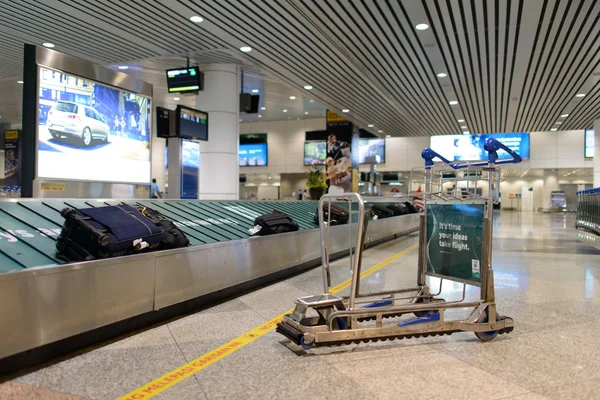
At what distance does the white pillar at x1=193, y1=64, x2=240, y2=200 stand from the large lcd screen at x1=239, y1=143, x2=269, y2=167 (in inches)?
630

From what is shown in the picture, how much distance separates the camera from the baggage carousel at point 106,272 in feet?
8.93

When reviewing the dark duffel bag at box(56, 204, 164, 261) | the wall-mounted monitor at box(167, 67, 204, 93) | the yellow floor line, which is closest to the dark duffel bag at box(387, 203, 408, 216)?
the wall-mounted monitor at box(167, 67, 204, 93)

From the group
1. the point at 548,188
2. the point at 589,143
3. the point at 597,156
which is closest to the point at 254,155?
the point at 597,156

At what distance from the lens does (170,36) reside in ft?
34.6

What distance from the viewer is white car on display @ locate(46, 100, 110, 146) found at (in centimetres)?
604

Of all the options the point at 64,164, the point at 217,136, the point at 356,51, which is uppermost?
the point at 356,51

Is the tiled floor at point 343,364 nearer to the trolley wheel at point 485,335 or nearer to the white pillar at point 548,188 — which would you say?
the trolley wheel at point 485,335

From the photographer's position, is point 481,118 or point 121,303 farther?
point 481,118

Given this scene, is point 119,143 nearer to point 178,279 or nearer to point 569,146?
point 178,279

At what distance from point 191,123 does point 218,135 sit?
130 centimetres

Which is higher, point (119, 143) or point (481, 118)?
point (481, 118)

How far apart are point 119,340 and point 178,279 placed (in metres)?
0.78

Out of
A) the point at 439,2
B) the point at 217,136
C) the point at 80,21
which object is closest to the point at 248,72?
the point at 217,136

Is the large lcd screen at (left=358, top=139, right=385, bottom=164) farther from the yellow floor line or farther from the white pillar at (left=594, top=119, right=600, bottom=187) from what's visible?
the yellow floor line
